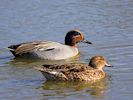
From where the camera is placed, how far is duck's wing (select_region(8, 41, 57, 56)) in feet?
48.4

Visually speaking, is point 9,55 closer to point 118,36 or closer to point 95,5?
point 118,36

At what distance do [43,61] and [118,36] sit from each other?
2.42 meters

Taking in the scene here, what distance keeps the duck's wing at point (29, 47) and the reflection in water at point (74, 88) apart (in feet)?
8.75

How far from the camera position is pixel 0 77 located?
12609 millimetres

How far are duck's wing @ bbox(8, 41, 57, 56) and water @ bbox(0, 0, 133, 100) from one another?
8.8 inches

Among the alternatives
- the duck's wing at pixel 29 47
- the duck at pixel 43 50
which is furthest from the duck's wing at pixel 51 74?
the duck's wing at pixel 29 47

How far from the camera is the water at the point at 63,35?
1141cm

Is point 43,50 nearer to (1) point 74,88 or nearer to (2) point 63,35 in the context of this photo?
(2) point 63,35

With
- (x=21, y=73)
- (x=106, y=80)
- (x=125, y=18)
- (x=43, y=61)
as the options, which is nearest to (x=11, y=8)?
(x=125, y=18)

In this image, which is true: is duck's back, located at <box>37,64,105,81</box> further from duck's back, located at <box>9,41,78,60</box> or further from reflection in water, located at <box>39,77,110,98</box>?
duck's back, located at <box>9,41,78,60</box>


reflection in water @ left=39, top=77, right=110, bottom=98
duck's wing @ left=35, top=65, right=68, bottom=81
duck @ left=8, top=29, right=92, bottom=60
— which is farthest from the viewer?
duck @ left=8, top=29, right=92, bottom=60

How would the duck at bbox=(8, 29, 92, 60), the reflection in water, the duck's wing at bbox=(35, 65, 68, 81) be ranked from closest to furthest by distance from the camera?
1. the reflection in water
2. the duck's wing at bbox=(35, 65, 68, 81)
3. the duck at bbox=(8, 29, 92, 60)

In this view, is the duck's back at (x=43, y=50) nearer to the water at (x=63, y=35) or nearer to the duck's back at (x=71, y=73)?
the water at (x=63, y=35)

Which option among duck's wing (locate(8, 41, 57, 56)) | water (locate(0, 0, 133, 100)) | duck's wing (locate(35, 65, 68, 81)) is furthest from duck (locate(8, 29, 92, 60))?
duck's wing (locate(35, 65, 68, 81))
